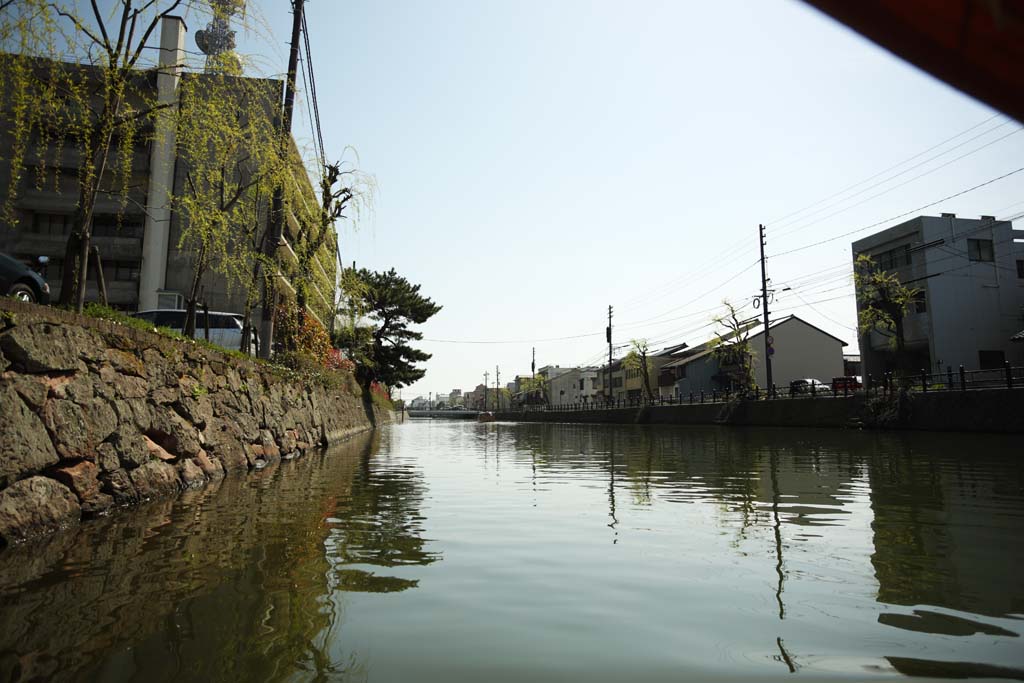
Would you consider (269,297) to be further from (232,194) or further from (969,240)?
(969,240)

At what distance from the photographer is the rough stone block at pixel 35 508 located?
5277 millimetres

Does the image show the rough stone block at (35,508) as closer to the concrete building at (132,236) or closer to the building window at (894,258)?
the concrete building at (132,236)

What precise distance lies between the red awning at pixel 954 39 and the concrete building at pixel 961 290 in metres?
39.5

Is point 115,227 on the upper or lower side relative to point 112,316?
upper

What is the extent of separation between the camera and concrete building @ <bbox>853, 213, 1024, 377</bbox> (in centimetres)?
3497

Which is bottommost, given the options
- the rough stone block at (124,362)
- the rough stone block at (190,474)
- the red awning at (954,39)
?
the rough stone block at (190,474)

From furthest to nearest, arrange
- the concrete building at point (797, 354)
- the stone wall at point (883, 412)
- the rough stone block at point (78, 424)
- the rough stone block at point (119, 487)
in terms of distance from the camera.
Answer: the concrete building at point (797, 354) < the stone wall at point (883, 412) < the rough stone block at point (119, 487) < the rough stone block at point (78, 424)

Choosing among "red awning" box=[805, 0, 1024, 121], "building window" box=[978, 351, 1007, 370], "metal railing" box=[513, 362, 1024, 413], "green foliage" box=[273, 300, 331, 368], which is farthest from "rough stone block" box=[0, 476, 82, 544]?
"building window" box=[978, 351, 1007, 370]

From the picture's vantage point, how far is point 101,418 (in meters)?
7.09

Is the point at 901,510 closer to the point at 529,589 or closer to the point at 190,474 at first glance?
the point at 529,589

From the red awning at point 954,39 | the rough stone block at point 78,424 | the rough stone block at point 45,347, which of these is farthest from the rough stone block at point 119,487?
the red awning at point 954,39

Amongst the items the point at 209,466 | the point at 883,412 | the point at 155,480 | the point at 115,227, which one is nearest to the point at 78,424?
the point at 155,480

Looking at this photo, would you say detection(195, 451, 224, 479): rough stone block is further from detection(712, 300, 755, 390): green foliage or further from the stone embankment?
detection(712, 300, 755, 390): green foliage

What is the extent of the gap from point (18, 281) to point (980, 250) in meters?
45.4
